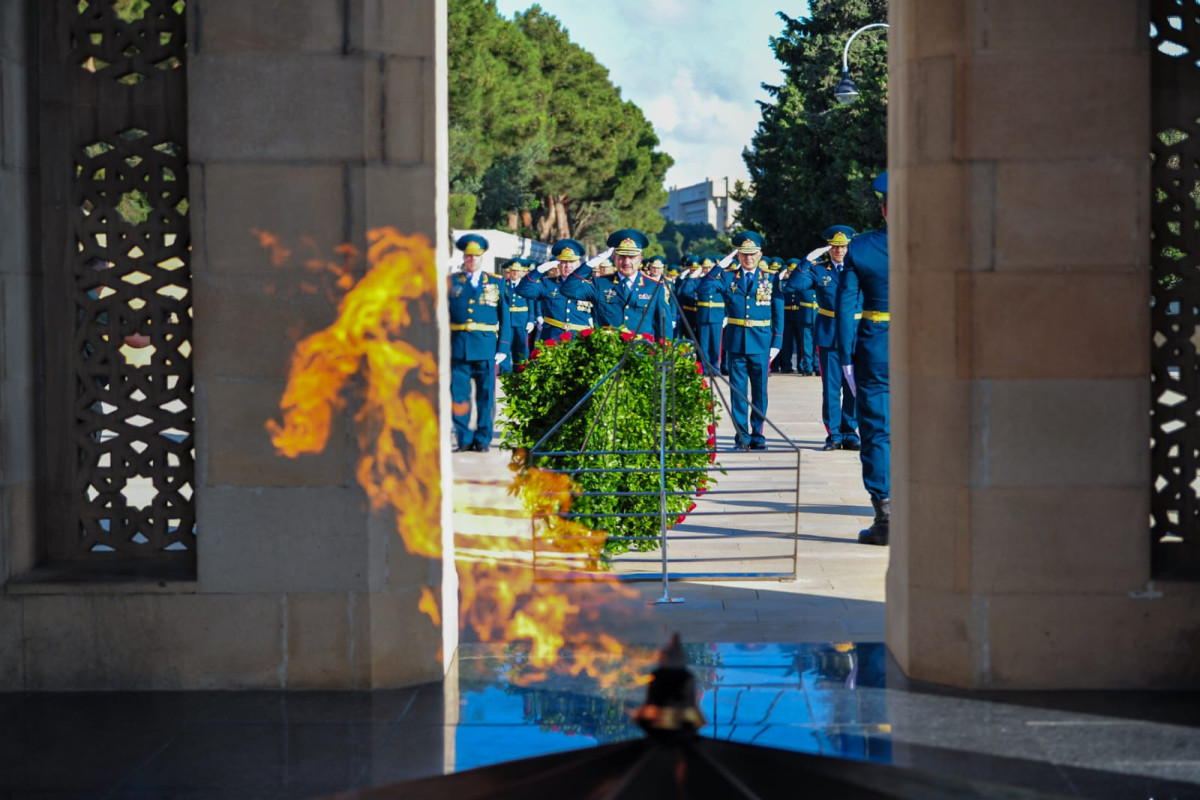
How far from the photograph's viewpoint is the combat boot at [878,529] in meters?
10.3

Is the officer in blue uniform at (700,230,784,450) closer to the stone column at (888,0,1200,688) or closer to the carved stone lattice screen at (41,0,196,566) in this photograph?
the stone column at (888,0,1200,688)

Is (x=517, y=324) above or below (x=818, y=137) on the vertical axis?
below

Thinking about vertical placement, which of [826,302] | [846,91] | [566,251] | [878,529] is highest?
[846,91]

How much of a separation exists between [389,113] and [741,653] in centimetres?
305

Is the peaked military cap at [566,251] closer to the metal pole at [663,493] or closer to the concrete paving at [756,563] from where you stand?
the concrete paving at [756,563]

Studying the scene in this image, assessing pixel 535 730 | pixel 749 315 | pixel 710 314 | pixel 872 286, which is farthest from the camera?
pixel 710 314

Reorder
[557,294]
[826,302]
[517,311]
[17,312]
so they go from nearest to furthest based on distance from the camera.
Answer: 1. [17,312]
2. [826,302]
3. [557,294]
4. [517,311]

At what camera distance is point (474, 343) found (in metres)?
16.4

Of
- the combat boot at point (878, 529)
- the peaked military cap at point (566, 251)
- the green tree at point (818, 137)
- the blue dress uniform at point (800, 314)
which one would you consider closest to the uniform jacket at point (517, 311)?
the peaked military cap at point (566, 251)

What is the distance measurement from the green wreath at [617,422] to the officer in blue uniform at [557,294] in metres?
6.58

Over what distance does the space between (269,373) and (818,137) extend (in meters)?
41.1

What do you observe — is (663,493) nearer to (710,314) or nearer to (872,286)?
(872,286)

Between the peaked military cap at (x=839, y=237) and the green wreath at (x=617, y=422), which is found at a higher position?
the peaked military cap at (x=839, y=237)

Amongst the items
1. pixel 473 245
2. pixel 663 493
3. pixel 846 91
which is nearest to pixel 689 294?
pixel 473 245
